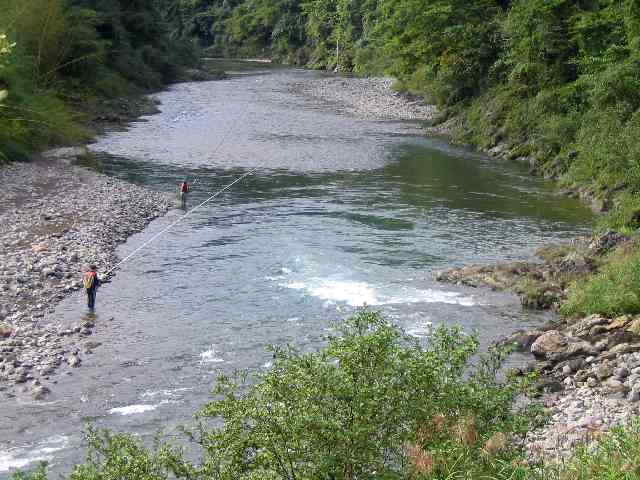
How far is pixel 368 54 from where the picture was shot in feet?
229

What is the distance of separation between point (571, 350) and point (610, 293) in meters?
2.39

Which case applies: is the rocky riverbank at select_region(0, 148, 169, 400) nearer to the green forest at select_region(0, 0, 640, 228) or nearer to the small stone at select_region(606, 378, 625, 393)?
the green forest at select_region(0, 0, 640, 228)

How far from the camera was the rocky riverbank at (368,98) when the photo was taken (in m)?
47.4

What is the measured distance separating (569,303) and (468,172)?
15652mm

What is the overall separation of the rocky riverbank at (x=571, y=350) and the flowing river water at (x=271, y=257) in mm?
710

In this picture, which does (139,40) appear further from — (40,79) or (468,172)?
(468,172)

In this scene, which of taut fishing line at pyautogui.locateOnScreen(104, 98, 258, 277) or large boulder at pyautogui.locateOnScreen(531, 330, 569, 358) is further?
taut fishing line at pyautogui.locateOnScreen(104, 98, 258, 277)

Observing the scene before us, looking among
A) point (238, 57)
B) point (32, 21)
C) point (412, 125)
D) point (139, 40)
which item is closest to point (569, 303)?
point (412, 125)

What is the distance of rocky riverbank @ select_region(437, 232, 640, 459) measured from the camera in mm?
10828

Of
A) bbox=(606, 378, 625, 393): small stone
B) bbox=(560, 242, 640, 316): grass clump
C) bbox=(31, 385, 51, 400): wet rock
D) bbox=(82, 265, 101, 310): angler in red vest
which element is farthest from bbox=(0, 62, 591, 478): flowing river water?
bbox=(606, 378, 625, 393): small stone

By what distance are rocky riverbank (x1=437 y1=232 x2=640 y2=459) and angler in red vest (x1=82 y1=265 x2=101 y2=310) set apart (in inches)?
314

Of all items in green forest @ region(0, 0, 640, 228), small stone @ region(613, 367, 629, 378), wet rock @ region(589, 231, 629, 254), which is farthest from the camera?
green forest @ region(0, 0, 640, 228)

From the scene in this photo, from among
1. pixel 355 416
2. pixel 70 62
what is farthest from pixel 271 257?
pixel 70 62

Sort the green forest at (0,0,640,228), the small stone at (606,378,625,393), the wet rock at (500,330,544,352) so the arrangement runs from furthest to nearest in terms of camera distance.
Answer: the green forest at (0,0,640,228) < the wet rock at (500,330,544,352) < the small stone at (606,378,625,393)
